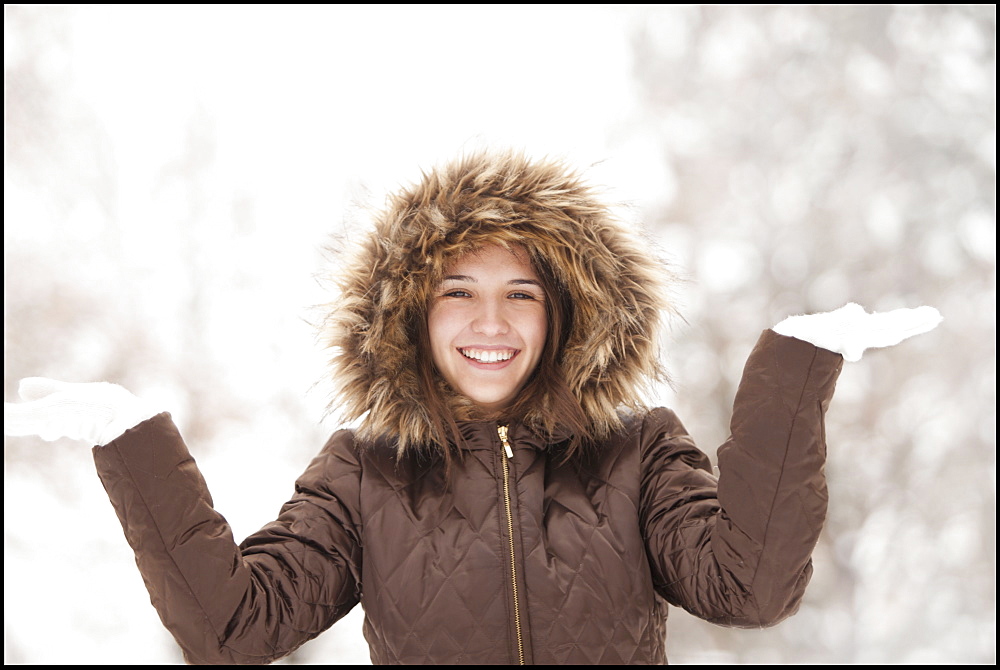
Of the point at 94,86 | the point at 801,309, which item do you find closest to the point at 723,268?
the point at 801,309

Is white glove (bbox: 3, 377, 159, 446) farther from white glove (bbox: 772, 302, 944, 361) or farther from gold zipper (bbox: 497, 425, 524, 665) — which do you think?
white glove (bbox: 772, 302, 944, 361)

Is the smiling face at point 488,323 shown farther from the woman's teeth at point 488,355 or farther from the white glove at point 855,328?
the white glove at point 855,328

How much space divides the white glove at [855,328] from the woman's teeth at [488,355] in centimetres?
51

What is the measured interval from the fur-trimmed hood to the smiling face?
27 millimetres

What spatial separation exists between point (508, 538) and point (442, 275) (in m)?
0.47

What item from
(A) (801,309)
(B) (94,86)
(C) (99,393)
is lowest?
(C) (99,393)

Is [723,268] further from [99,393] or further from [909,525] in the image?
[99,393]

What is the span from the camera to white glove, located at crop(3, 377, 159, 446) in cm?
127

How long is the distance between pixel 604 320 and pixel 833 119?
1710mm

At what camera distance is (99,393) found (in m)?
1.30

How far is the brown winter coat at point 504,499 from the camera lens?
Answer: 4.25 feet

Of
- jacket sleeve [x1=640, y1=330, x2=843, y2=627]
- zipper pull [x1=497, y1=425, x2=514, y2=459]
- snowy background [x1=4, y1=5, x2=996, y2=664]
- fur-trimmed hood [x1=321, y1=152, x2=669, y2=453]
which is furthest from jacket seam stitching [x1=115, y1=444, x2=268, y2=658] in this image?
snowy background [x1=4, y1=5, x2=996, y2=664]

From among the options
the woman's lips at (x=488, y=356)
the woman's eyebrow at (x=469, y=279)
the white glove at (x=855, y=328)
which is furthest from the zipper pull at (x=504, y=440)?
the white glove at (x=855, y=328)

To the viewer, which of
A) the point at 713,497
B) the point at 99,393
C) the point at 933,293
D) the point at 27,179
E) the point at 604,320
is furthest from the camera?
the point at 933,293
